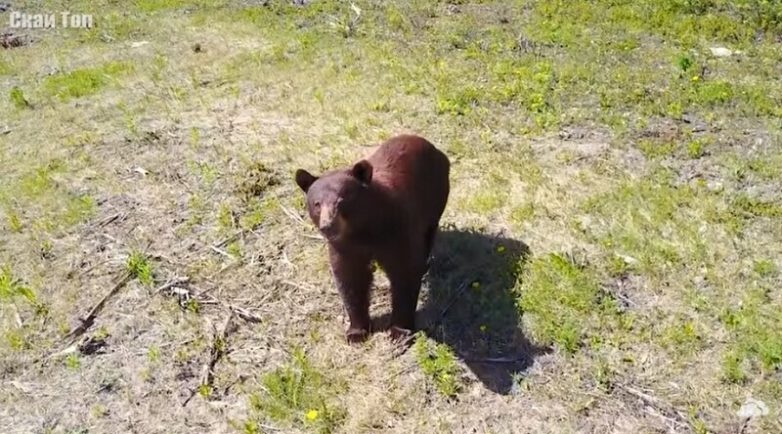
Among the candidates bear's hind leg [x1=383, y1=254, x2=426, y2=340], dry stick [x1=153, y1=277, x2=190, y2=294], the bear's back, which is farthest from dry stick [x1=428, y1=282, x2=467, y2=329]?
dry stick [x1=153, y1=277, x2=190, y2=294]

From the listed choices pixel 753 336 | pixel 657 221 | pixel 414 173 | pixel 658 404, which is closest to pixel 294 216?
pixel 414 173

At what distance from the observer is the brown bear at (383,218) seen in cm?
401

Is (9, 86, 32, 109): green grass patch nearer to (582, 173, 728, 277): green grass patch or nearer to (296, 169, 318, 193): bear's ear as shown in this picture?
(296, 169, 318, 193): bear's ear

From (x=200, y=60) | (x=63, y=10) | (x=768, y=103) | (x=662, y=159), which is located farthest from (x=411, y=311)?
(x=63, y=10)

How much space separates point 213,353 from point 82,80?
6066 millimetres

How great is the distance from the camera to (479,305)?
5.02 metres

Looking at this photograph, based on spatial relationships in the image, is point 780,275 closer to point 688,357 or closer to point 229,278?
point 688,357

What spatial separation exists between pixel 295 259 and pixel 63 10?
9.41 meters

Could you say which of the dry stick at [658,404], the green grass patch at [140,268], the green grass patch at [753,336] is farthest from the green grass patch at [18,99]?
the green grass patch at [753,336]

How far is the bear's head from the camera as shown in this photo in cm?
391

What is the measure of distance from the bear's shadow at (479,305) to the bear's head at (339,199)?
44.3 inches

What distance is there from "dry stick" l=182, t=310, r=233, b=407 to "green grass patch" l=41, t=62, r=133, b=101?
5.36 m

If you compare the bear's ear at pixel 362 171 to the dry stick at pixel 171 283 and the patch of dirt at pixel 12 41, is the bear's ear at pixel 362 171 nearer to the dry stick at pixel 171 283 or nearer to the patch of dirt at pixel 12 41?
the dry stick at pixel 171 283

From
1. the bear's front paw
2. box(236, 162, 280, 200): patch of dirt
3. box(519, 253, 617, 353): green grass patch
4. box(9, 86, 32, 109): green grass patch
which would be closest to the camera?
box(519, 253, 617, 353): green grass patch
